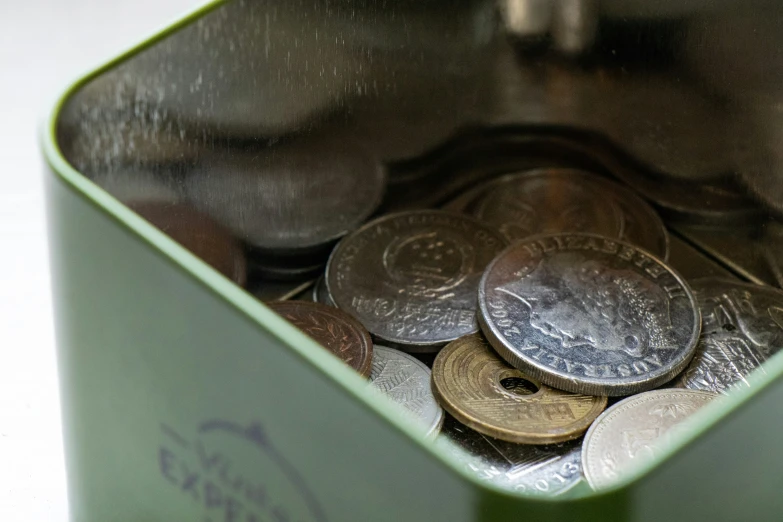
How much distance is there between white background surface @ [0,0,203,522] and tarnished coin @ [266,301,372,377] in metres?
0.21

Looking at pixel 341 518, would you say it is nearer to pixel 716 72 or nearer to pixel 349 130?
pixel 349 130

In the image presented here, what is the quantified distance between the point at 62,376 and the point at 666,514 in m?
0.42

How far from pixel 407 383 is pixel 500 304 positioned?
10 centimetres

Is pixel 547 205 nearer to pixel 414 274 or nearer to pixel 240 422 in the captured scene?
pixel 414 274

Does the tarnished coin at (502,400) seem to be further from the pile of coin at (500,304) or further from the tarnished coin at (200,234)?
the tarnished coin at (200,234)

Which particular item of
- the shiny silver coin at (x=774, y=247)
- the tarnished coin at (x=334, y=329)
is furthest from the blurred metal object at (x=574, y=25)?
the tarnished coin at (x=334, y=329)

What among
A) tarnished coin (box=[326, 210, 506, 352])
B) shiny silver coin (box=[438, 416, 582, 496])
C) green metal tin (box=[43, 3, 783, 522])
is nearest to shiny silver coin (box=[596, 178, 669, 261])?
tarnished coin (box=[326, 210, 506, 352])

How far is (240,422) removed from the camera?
0.66 m

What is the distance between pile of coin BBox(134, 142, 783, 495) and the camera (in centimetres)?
89

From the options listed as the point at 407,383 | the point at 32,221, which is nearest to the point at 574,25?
the point at 407,383

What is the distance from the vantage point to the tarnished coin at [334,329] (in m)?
0.94

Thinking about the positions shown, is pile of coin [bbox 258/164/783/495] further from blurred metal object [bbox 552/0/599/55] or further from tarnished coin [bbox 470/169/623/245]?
blurred metal object [bbox 552/0/599/55]

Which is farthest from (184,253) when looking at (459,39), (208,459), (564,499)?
(459,39)

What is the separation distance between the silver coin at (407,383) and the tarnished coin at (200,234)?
0.13 meters
